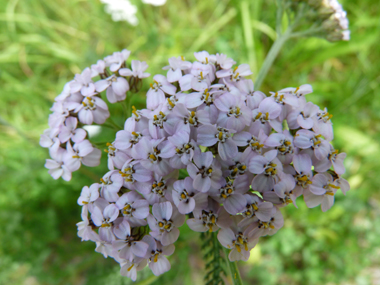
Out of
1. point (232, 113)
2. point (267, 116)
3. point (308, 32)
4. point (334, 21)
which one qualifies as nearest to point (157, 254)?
point (232, 113)

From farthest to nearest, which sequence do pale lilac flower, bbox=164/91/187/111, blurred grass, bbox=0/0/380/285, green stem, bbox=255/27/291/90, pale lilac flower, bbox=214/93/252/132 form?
1. blurred grass, bbox=0/0/380/285
2. green stem, bbox=255/27/291/90
3. pale lilac flower, bbox=164/91/187/111
4. pale lilac flower, bbox=214/93/252/132

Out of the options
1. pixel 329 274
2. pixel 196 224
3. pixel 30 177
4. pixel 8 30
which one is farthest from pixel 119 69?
pixel 329 274

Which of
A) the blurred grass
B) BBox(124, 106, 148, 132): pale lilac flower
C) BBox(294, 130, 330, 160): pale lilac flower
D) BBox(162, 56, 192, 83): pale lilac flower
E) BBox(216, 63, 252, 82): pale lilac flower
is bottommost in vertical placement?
the blurred grass

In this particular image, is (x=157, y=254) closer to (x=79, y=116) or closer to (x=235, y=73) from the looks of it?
(x=79, y=116)

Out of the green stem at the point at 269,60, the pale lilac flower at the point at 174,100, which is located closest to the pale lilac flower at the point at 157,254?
the pale lilac flower at the point at 174,100

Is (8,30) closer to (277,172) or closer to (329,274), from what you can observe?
(277,172)

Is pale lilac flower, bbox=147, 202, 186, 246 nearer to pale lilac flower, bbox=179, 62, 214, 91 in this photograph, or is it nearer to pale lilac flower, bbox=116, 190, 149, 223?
pale lilac flower, bbox=116, 190, 149, 223

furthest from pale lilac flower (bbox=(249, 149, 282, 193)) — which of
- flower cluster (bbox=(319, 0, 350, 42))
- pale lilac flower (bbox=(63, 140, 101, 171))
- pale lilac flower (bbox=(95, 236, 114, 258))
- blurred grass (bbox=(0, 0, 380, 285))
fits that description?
blurred grass (bbox=(0, 0, 380, 285))
